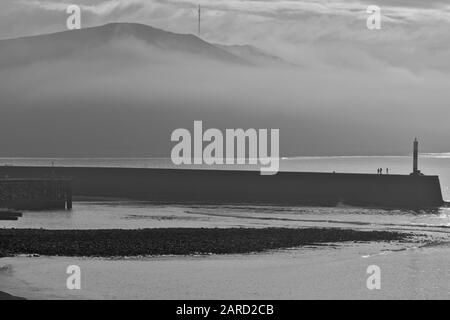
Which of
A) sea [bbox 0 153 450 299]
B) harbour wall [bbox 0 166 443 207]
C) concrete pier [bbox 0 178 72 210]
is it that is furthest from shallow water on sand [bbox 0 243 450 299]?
harbour wall [bbox 0 166 443 207]

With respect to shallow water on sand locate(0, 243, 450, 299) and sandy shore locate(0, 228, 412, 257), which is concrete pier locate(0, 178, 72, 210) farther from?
shallow water on sand locate(0, 243, 450, 299)

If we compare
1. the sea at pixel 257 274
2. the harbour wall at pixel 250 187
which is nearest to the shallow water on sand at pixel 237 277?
the sea at pixel 257 274

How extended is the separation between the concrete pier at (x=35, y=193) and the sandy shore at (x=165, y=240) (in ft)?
85.4

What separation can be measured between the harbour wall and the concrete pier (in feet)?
25.2

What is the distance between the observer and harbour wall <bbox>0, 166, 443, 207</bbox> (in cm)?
Result: 9081

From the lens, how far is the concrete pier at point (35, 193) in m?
77.1

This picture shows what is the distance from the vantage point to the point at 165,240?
48719 millimetres

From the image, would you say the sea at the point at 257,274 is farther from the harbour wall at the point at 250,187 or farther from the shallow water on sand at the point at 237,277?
the harbour wall at the point at 250,187

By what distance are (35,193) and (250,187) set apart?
2492 centimetres

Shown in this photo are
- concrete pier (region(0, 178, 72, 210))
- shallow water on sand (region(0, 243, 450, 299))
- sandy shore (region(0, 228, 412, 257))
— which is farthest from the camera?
concrete pier (region(0, 178, 72, 210))

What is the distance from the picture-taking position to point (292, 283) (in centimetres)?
3891

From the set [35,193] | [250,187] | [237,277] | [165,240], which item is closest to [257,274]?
[237,277]
